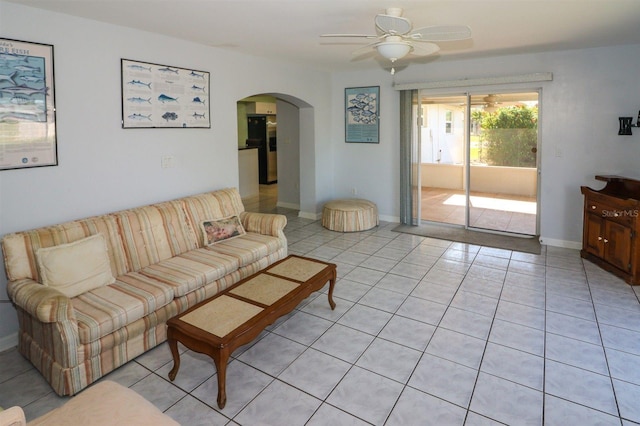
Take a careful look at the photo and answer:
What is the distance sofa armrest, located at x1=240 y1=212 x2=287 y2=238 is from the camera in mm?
4133

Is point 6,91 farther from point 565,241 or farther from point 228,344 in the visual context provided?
point 565,241

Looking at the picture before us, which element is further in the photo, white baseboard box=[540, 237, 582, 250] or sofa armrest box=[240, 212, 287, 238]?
white baseboard box=[540, 237, 582, 250]

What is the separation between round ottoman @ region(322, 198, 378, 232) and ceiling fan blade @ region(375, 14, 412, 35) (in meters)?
3.34

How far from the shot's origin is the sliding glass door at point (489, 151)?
5379mm

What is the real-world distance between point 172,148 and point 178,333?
2.27 m

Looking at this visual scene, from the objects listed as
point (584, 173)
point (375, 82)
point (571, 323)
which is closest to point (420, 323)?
point (571, 323)

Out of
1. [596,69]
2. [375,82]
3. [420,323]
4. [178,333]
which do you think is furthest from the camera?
[375,82]

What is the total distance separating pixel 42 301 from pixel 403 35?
297 cm

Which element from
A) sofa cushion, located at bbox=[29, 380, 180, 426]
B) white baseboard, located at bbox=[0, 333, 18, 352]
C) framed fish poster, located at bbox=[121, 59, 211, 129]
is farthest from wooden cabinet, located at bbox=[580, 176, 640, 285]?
white baseboard, located at bbox=[0, 333, 18, 352]

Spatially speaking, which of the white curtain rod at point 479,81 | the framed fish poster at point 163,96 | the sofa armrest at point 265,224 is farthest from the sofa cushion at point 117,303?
the white curtain rod at point 479,81

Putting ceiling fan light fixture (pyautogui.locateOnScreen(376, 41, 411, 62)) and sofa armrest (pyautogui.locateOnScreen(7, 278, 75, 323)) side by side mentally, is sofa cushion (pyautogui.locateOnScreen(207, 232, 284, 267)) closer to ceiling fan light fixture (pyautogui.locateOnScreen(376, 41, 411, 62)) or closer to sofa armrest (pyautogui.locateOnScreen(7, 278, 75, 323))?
sofa armrest (pyautogui.locateOnScreen(7, 278, 75, 323))

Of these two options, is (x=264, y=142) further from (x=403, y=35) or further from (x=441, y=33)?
(x=441, y=33)

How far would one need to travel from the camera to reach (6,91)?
8.99 feet

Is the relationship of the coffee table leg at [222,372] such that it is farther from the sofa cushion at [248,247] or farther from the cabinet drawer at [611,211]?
the cabinet drawer at [611,211]
